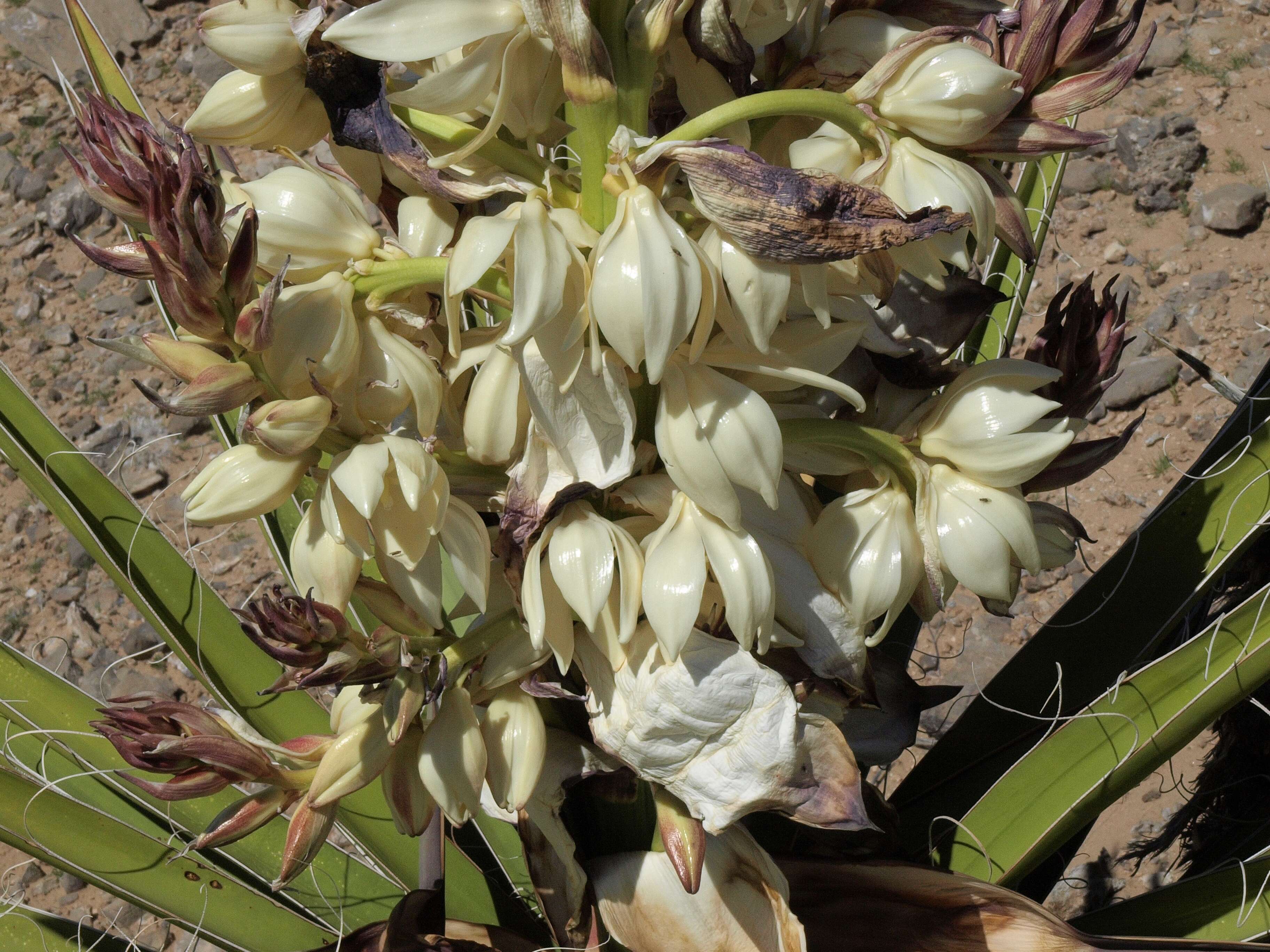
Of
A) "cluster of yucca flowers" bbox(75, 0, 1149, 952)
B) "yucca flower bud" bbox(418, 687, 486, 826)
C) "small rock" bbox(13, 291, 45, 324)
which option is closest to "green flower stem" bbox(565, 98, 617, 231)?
"cluster of yucca flowers" bbox(75, 0, 1149, 952)

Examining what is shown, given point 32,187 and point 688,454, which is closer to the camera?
point 688,454

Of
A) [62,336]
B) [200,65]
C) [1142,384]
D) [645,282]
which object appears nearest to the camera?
[645,282]

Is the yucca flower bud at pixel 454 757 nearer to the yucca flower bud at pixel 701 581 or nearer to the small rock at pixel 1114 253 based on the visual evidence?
the yucca flower bud at pixel 701 581

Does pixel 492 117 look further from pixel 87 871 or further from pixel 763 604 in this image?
pixel 87 871

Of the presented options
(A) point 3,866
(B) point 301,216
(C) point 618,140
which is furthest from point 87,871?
(A) point 3,866

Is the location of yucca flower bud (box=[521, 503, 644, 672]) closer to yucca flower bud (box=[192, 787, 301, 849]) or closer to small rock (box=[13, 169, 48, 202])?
yucca flower bud (box=[192, 787, 301, 849])

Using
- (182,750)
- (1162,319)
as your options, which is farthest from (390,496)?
(1162,319)

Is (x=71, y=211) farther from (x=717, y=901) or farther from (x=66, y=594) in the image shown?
(x=717, y=901)

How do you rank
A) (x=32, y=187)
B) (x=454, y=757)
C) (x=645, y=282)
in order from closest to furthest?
(x=645, y=282) → (x=454, y=757) → (x=32, y=187)
